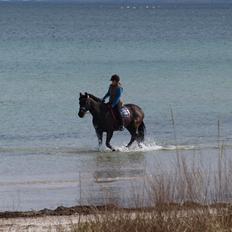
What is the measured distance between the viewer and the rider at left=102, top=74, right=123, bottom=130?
22.1m

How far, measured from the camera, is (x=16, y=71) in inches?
1788

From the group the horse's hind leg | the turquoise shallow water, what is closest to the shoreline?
the turquoise shallow water

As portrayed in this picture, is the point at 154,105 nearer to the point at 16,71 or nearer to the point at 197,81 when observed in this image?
the point at 197,81

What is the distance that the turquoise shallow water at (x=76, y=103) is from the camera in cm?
1894

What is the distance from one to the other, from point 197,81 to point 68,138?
16960 mm

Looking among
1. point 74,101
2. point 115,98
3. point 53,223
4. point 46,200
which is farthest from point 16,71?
point 53,223

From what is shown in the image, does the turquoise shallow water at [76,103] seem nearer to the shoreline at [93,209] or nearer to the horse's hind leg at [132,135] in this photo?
the horse's hind leg at [132,135]

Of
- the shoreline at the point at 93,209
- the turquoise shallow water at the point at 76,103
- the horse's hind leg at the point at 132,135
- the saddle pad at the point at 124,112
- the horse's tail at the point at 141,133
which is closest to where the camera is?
the shoreline at the point at 93,209

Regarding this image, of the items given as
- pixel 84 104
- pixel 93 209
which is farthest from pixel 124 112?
pixel 93 209

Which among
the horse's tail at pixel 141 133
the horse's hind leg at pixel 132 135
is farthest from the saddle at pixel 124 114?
the horse's tail at pixel 141 133

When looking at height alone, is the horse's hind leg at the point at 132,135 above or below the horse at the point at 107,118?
below

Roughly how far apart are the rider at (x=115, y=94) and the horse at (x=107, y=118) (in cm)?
10

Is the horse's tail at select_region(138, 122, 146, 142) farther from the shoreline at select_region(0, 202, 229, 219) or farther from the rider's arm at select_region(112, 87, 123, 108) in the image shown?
the shoreline at select_region(0, 202, 229, 219)

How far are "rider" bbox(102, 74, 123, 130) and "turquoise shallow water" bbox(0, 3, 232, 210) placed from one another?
104cm
